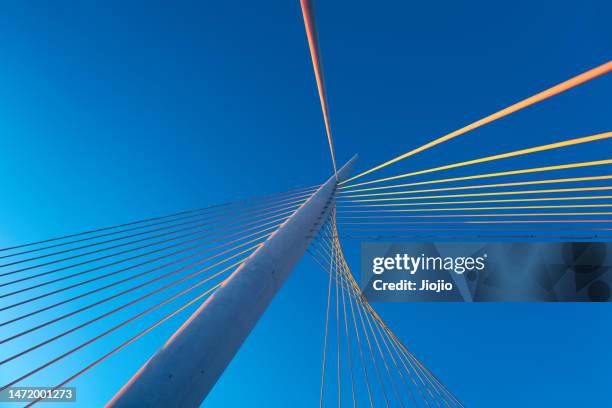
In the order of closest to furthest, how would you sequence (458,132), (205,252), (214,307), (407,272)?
1. (214,307)
2. (458,132)
3. (205,252)
4. (407,272)

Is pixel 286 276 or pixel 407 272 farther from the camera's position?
pixel 407 272

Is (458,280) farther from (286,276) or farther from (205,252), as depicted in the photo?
(205,252)

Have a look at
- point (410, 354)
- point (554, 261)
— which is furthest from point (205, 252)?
point (554, 261)

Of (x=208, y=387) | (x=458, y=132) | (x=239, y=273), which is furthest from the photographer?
(x=458, y=132)

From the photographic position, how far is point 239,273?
127 inches

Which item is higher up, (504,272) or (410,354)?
(504,272)

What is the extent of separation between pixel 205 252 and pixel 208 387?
202 centimetres
